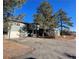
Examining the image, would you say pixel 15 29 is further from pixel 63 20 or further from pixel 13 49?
pixel 63 20

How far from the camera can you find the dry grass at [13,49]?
4.71 feet

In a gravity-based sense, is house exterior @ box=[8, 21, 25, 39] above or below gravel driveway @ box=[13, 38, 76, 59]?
above

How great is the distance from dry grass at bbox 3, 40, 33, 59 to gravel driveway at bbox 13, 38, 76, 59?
50mm

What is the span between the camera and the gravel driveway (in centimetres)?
145

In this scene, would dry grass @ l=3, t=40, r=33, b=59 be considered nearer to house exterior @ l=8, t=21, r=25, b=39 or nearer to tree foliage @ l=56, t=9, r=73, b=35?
house exterior @ l=8, t=21, r=25, b=39

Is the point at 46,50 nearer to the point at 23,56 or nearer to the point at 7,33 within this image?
the point at 23,56

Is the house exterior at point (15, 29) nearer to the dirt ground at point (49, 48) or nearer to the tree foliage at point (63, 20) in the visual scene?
the dirt ground at point (49, 48)

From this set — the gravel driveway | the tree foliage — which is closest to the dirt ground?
the gravel driveway

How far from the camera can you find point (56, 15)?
1.52 metres

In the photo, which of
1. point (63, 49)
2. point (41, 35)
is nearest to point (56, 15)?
point (41, 35)

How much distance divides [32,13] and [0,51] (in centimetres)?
54

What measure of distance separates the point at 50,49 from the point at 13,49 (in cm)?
42

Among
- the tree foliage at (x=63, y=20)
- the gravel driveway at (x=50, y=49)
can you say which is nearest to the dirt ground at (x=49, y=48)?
the gravel driveway at (x=50, y=49)

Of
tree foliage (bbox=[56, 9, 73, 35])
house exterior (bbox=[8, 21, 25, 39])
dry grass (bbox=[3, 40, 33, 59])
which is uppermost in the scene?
tree foliage (bbox=[56, 9, 73, 35])
